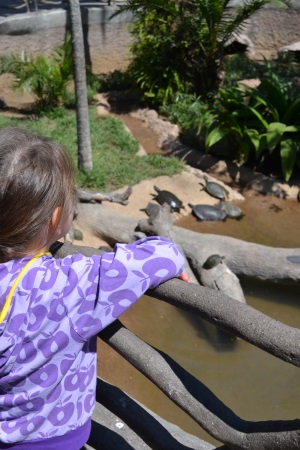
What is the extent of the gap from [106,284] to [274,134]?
7276 mm

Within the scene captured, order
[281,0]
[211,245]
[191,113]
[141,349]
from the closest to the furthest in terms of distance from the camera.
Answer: [141,349]
[211,245]
[281,0]
[191,113]

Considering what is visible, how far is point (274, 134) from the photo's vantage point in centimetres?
838

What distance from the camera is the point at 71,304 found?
1481mm

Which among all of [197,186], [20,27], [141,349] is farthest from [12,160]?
[20,27]

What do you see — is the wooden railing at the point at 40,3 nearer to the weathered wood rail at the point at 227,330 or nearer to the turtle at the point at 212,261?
the turtle at the point at 212,261

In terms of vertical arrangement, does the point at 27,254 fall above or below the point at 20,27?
above

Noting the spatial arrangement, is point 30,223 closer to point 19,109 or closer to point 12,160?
point 12,160

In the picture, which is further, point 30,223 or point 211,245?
point 211,245

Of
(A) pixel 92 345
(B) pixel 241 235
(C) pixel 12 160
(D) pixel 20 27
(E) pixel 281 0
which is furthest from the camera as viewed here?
(D) pixel 20 27

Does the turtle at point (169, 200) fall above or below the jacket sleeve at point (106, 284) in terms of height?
below

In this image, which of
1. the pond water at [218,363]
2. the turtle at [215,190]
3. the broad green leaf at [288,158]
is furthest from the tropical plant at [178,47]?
the pond water at [218,363]

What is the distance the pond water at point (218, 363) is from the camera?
15.5ft

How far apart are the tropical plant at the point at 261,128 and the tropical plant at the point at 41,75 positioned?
2.60m

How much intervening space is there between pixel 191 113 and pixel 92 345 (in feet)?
27.7
